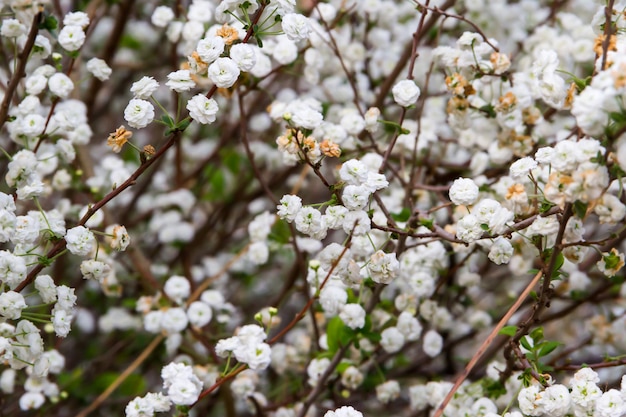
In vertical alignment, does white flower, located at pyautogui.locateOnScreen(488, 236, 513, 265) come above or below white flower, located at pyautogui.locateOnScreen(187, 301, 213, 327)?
above

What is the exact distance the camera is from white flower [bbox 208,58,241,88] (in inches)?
62.8

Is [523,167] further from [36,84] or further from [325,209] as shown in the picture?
[36,84]

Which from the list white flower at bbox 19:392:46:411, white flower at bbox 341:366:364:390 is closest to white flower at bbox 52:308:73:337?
white flower at bbox 19:392:46:411

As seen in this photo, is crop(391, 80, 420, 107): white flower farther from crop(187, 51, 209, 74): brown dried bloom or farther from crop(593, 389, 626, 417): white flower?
crop(593, 389, 626, 417): white flower

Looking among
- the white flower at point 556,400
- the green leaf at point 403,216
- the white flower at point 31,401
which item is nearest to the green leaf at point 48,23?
the green leaf at point 403,216

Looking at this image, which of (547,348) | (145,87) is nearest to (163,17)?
(145,87)

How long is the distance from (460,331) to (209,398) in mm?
902

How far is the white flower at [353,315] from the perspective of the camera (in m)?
1.94

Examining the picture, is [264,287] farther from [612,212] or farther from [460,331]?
[612,212]

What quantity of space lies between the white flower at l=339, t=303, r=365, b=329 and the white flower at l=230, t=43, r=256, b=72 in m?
0.67

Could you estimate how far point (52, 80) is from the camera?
1979 millimetres

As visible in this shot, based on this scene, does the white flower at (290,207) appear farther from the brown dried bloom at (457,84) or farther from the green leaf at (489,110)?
the green leaf at (489,110)

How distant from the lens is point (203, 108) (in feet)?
5.28

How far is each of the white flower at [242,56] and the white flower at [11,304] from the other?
0.66 m
